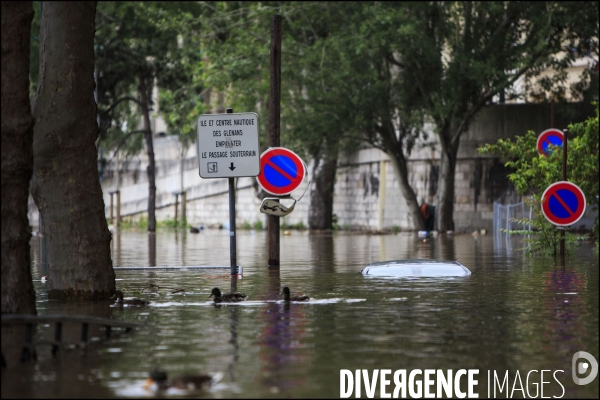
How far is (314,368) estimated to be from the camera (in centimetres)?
827

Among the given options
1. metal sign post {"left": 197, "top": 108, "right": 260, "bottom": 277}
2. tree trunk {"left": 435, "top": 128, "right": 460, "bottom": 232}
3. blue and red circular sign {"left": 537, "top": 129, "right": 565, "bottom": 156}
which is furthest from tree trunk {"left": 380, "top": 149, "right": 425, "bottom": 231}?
metal sign post {"left": 197, "top": 108, "right": 260, "bottom": 277}

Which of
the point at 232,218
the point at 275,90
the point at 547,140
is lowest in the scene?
the point at 232,218

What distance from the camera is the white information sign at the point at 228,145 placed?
1752 cm

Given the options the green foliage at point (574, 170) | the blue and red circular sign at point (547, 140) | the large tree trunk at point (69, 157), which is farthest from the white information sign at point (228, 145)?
the blue and red circular sign at point (547, 140)

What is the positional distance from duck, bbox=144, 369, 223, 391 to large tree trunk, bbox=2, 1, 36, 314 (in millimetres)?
3032

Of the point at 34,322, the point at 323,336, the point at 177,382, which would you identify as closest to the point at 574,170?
the point at 323,336

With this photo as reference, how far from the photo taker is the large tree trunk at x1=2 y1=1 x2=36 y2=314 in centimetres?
1034

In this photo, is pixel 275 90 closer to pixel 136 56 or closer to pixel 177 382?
pixel 177 382

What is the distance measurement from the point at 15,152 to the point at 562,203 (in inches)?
477

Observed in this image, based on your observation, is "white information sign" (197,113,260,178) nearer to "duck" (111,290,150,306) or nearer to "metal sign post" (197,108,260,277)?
"metal sign post" (197,108,260,277)

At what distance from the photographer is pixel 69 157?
1341cm

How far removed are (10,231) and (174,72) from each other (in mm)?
42585

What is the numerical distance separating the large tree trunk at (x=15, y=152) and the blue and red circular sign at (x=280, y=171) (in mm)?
8205

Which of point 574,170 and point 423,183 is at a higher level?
point 423,183
